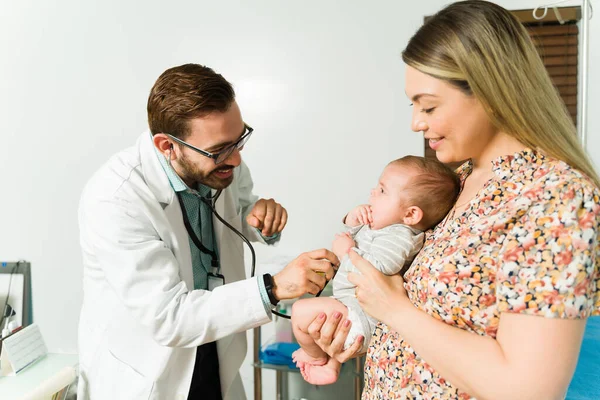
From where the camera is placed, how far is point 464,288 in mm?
933

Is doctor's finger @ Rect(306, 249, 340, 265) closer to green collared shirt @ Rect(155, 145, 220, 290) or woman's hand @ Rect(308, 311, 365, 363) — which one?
woman's hand @ Rect(308, 311, 365, 363)

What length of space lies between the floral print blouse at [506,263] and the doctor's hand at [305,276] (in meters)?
0.28

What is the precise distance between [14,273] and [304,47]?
1982 millimetres

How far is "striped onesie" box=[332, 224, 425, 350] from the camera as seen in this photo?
1.25m

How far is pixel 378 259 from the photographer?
125 cm

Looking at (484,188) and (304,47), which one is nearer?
(484,188)

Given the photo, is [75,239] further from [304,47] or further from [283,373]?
[304,47]

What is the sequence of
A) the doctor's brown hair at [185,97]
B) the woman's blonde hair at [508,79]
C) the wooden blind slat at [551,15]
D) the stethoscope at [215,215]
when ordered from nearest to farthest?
1. the woman's blonde hair at [508,79]
2. the doctor's brown hair at [185,97]
3. the stethoscope at [215,215]
4. the wooden blind slat at [551,15]

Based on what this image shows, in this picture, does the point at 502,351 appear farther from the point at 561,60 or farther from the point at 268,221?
the point at 561,60

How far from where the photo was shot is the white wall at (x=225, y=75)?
263cm

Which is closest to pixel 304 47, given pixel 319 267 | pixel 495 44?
pixel 319 267

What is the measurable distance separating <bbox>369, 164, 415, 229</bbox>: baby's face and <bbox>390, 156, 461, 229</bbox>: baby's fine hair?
0.02 meters

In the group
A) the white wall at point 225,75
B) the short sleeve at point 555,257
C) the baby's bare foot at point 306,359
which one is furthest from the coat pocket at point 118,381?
the white wall at point 225,75

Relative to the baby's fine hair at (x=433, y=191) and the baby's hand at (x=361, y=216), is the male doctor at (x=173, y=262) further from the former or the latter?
the baby's fine hair at (x=433, y=191)
